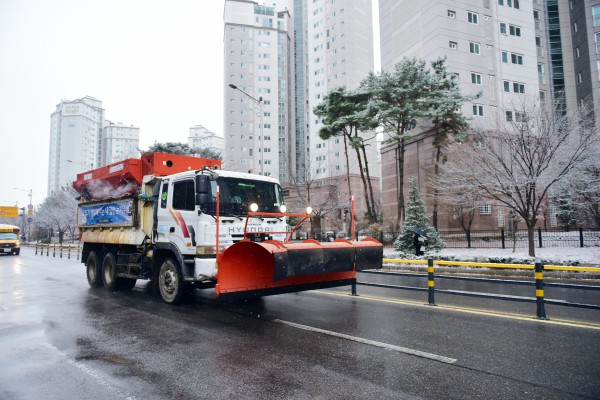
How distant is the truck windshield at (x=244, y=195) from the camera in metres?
7.65

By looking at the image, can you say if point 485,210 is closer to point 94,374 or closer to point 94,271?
point 94,271

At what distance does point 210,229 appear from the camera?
754 centimetres

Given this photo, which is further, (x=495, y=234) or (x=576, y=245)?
(x=495, y=234)

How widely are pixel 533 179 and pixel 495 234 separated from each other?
12.1 meters

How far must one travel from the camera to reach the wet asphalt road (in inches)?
152

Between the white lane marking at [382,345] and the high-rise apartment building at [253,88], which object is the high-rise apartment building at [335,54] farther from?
the white lane marking at [382,345]

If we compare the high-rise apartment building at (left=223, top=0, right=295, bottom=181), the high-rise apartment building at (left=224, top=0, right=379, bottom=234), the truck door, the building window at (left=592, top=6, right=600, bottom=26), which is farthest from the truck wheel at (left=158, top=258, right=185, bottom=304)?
the high-rise apartment building at (left=223, top=0, right=295, bottom=181)

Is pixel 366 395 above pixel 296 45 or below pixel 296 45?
below

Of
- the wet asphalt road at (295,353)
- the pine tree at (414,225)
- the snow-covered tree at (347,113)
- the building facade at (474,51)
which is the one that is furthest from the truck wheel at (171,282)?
the building facade at (474,51)

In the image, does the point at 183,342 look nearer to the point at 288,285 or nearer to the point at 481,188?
the point at 288,285

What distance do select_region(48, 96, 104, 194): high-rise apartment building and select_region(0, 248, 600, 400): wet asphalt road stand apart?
539ft

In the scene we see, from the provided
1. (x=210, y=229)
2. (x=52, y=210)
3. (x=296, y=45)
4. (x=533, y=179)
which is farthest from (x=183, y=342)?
(x=296, y=45)

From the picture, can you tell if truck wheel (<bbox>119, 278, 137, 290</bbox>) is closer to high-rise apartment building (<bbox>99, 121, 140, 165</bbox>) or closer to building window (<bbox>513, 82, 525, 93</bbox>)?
building window (<bbox>513, 82, 525, 93</bbox>)

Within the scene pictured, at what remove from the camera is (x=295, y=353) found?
16.4 ft
